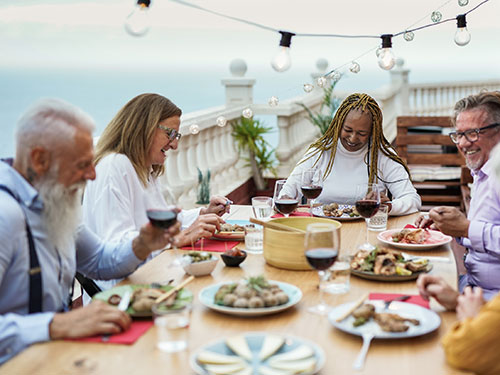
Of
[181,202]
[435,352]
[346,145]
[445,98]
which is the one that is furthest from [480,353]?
[445,98]

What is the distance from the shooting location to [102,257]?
206 centimetres

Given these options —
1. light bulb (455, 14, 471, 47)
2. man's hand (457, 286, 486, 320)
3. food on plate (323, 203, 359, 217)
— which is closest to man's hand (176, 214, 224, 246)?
food on plate (323, 203, 359, 217)

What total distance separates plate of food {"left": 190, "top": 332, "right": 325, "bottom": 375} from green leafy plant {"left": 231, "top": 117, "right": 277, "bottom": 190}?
4.49 meters

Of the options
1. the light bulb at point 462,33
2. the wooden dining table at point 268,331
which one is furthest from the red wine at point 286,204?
the light bulb at point 462,33

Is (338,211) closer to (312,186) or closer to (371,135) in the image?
(312,186)

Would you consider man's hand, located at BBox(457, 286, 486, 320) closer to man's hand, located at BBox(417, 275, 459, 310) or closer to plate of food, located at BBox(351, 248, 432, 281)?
man's hand, located at BBox(417, 275, 459, 310)

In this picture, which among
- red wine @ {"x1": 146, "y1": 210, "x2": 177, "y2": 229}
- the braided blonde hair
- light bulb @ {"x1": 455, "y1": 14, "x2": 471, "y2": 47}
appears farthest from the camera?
the braided blonde hair

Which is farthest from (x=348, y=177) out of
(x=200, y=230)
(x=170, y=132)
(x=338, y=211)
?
(x=200, y=230)

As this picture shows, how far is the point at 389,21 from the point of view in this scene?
13.3 metres

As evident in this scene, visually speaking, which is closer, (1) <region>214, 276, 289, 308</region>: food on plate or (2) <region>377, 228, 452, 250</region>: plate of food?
(1) <region>214, 276, 289, 308</region>: food on plate

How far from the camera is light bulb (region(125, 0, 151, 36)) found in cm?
178

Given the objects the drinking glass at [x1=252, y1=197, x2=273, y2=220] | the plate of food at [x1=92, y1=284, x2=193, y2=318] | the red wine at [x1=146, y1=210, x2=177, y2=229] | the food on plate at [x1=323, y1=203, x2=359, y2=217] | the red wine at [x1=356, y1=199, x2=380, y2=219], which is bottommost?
the food on plate at [x1=323, y1=203, x2=359, y2=217]

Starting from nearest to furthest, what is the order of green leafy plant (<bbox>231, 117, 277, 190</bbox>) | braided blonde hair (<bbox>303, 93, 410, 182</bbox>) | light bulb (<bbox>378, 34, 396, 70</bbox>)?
light bulb (<bbox>378, 34, 396, 70</bbox>) → braided blonde hair (<bbox>303, 93, 410, 182</bbox>) → green leafy plant (<bbox>231, 117, 277, 190</bbox>)

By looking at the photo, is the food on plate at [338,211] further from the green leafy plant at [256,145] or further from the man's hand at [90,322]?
the green leafy plant at [256,145]
